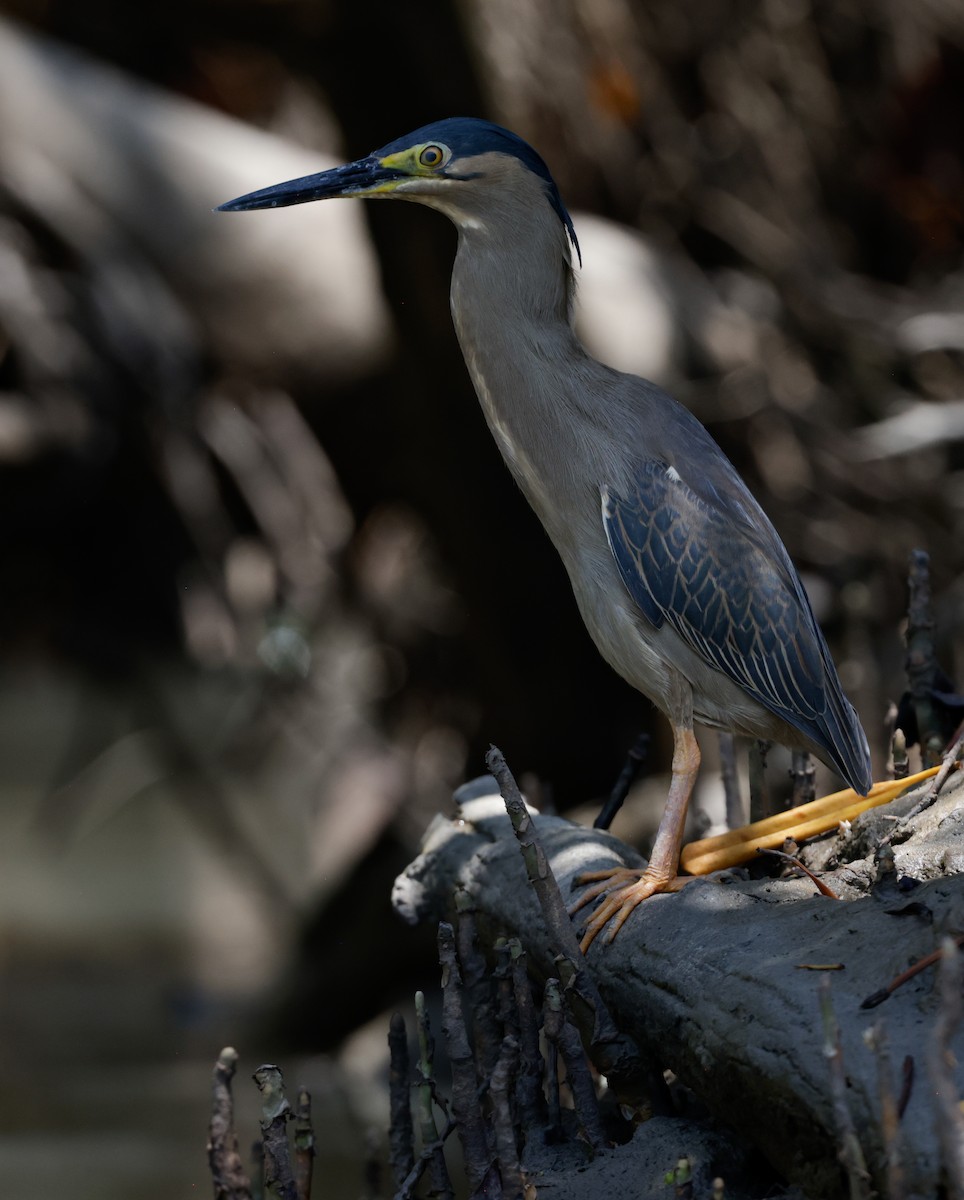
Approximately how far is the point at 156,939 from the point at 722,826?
2.94 metres

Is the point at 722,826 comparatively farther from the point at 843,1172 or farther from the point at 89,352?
the point at 89,352

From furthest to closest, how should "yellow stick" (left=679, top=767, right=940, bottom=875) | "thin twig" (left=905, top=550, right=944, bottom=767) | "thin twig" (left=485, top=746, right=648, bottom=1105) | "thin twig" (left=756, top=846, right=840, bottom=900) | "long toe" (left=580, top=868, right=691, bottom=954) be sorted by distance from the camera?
"thin twig" (left=905, top=550, right=944, bottom=767), "yellow stick" (left=679, top=767, right=940, bottom=875), "long toe" (left=580, top=868, right=691, bottom=954), "thin twig" (left=756, top=846, right=840, bottom=900), "thin twig" (left=485, top=746, right=648, bottom=1105)

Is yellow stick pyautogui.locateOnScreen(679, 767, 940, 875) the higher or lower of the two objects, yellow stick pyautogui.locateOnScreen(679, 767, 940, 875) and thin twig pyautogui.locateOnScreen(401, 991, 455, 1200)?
the lower

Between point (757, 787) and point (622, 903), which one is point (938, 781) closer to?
point (757, 787)

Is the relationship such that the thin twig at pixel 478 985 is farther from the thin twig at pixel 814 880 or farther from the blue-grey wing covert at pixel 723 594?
the blue-grey wing covert at pixel 723 594

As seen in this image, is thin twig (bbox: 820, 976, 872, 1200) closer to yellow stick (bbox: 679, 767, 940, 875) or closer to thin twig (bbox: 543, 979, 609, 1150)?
thin twig (bbox: 543, 979, 609, 1150)

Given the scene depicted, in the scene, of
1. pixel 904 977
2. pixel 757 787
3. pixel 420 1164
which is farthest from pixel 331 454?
pixel 904 977

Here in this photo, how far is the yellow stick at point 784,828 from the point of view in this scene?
87.7 inches

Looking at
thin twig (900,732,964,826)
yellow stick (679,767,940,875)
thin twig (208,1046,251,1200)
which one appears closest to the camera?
thin twig (208,1046,251,1200)

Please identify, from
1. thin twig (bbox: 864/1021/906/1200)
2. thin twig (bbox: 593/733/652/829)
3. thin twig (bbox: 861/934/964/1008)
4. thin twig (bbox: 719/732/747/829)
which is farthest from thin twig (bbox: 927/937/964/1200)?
thin twig (bbox: 719/732/747/829)

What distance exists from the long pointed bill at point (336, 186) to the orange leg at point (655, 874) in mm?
989

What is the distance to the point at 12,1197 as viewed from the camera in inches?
140

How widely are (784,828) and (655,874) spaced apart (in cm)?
27

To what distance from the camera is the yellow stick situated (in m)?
2.23
